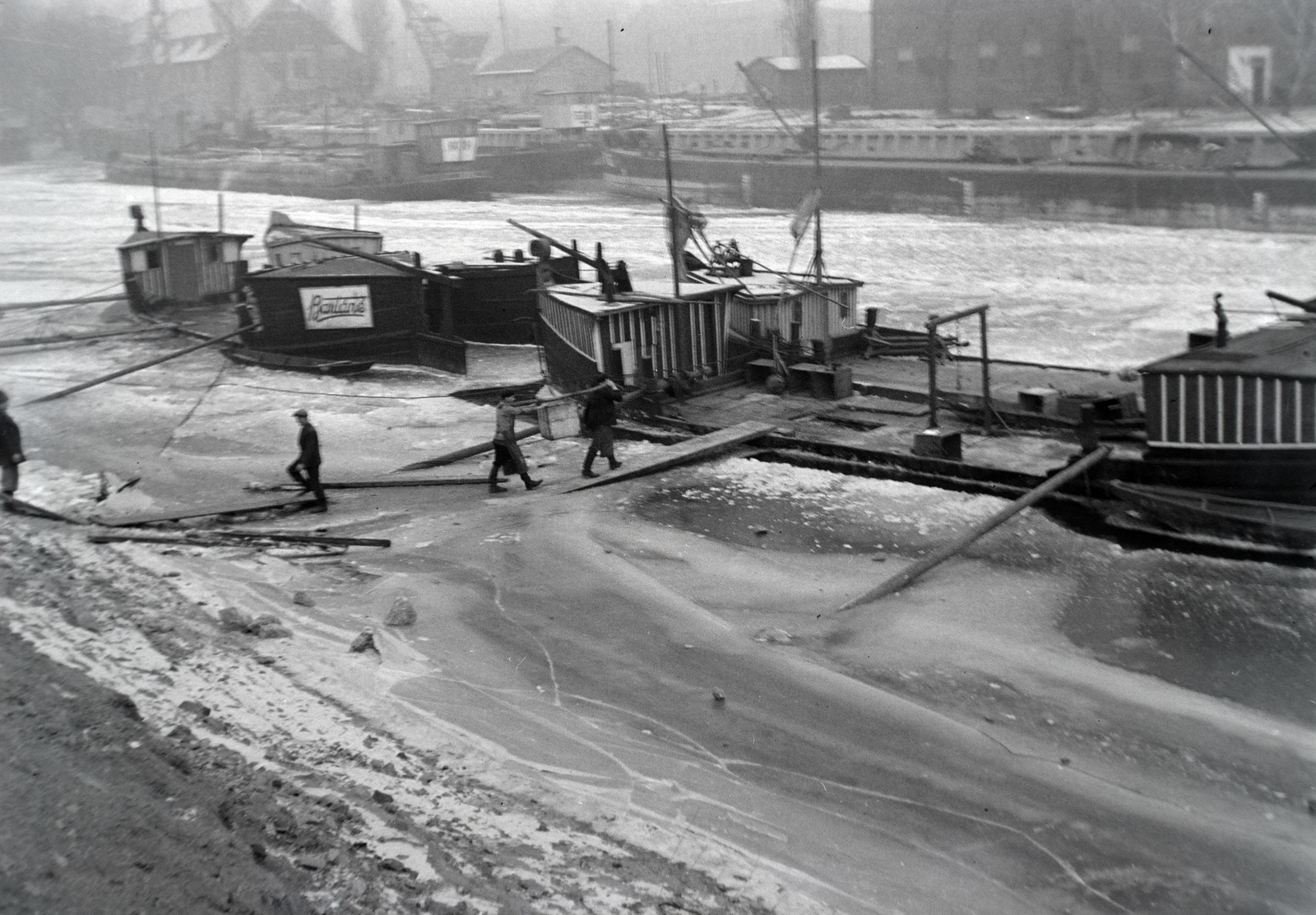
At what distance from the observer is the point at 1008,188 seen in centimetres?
5434

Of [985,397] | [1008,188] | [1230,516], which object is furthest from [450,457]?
[1008,188]

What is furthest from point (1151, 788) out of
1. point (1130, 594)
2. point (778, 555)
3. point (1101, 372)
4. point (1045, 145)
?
point (1045, 145)

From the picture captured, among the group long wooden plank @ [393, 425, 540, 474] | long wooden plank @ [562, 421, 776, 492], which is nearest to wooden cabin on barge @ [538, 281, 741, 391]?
long wooden plank @ [562, 421, 776, 492]

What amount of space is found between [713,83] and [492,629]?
3755 inches

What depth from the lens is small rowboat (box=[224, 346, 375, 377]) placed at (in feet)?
76.2

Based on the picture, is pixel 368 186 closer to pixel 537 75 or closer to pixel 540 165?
pixel 540 165

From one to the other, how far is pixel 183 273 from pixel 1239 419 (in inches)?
1067

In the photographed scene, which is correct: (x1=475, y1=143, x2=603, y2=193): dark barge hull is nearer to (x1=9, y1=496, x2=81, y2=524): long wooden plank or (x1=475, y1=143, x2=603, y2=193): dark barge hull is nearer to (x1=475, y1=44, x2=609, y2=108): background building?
(x1=475, y1=44, x2=609, y2=108): background building

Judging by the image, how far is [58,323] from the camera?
93.5ft

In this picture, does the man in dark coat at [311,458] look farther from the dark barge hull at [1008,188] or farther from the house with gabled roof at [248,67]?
the dark barge hull at [1008,188]

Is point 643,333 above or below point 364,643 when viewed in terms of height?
above

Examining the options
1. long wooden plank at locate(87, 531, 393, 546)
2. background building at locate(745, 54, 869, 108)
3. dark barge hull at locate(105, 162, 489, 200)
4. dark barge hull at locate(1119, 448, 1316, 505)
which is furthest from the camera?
background building at locate(745, 54, 869, 108)

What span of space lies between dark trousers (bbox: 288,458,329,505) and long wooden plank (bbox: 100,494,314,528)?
0.15m

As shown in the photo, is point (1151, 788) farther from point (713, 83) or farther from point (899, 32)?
point (713, 83)
